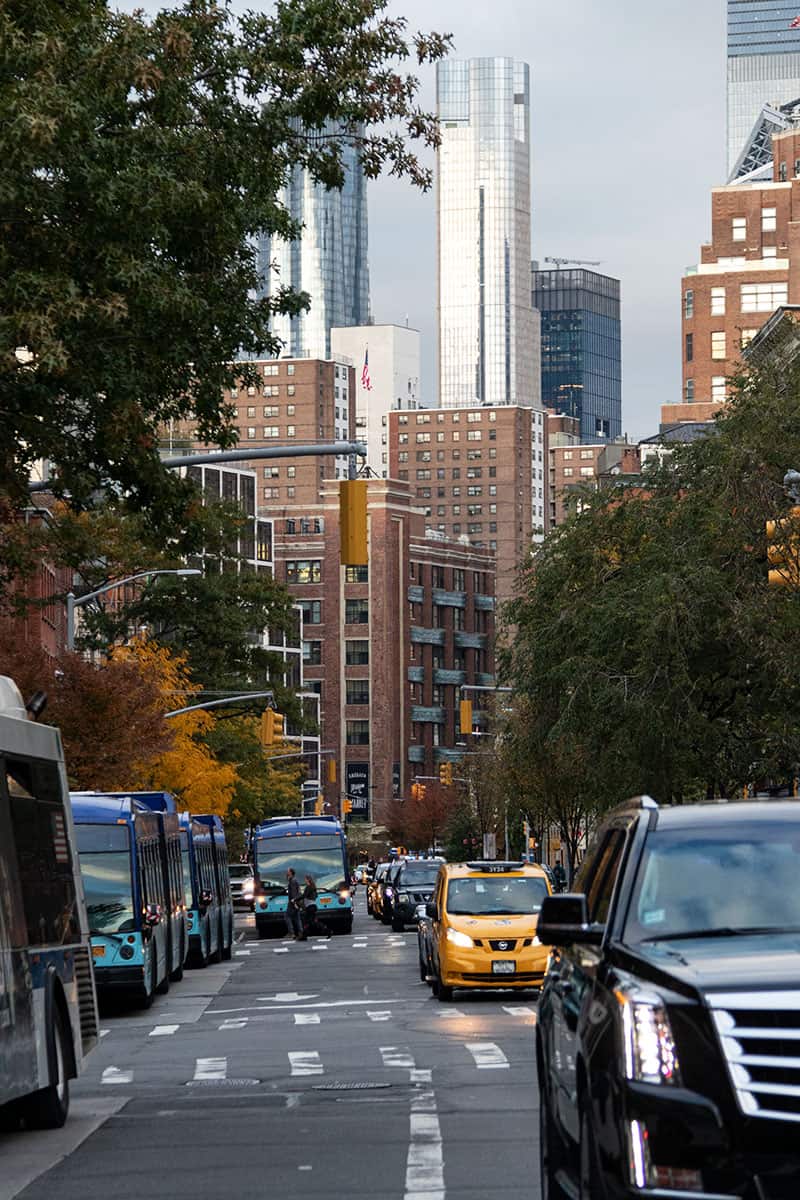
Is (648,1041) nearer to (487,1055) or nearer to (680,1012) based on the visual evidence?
(680,1012)

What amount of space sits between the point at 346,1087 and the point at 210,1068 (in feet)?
9.41

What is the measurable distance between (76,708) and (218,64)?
99.9 ft

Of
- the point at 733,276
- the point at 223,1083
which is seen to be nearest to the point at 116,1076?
the point at 223,1083

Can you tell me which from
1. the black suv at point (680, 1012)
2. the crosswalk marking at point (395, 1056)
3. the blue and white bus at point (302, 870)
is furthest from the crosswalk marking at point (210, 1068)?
the blue and white bus at point (302, 870)

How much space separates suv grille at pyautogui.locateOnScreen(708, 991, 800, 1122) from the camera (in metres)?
7.36

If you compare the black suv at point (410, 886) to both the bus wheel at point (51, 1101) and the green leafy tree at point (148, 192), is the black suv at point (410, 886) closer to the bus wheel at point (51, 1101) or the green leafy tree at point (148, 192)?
the green leafy tree at point (148, 192)

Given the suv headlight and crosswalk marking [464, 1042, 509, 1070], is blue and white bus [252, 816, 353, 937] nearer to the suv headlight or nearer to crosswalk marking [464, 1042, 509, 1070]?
crosswalk marking [464, 1042, 509, 1070]

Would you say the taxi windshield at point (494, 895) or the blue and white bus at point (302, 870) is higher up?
the taxi windshield at point (494, 895)

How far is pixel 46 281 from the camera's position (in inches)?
748

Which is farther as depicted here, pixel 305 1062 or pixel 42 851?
pixel 305 1062

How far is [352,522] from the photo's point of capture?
24.0 meters

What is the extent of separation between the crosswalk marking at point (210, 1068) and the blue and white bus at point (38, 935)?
262cm

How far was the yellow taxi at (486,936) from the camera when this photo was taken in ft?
96.6

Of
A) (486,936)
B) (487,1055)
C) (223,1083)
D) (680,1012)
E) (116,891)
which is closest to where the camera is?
(680,1012)
